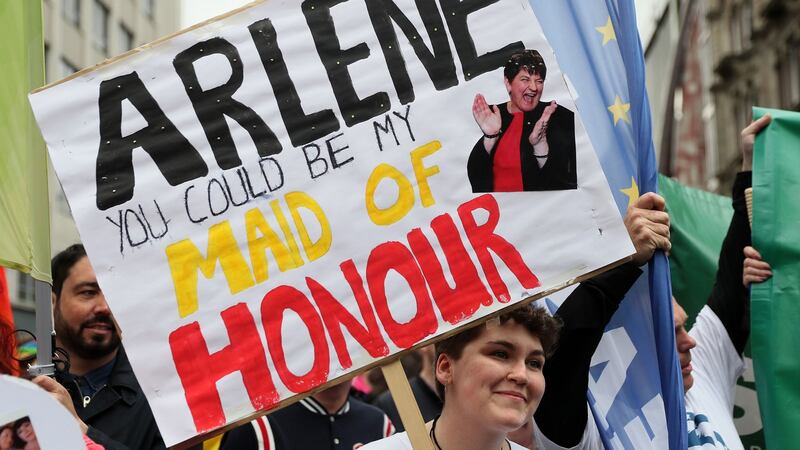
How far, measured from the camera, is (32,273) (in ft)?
10.7

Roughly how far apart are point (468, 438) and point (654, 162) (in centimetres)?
100

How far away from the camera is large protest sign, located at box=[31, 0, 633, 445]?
3119 mm

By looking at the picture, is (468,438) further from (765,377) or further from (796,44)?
(796,44)

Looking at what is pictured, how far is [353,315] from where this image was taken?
10.3ft

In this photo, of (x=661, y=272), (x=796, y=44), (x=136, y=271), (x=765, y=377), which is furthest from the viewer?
(x=796, y=44)

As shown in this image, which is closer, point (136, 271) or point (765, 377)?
point (136, 271)

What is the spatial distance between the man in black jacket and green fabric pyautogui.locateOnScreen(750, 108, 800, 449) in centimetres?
210

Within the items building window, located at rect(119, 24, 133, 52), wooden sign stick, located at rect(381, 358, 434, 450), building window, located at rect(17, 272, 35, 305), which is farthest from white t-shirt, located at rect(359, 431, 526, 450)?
building window, located at rect(119, 24, 133, 52)

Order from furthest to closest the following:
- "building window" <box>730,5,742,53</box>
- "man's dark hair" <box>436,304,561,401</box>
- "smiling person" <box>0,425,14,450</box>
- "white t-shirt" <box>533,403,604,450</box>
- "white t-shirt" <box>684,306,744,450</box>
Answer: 1. "building window" <box>730,5,742,53</box>
2. "white t-shirt" <box>684,306,744,450</box>
3. "white t-shirt" <box>533,403,604,450</box>
4. "man's dark hair" <box>436,304,561,401</box>
5. "smiling person" <box>0,425,14,450</box>

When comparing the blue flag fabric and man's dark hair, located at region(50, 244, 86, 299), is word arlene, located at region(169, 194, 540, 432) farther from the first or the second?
man's dark hair, located at region(50, 244, 86, 299)

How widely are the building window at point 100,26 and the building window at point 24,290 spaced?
8203 mm

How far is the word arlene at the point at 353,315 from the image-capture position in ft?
10.2

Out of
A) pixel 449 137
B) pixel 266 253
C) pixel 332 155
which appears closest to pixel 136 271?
pixel 266 253

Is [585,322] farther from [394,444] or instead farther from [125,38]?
[125,38]
